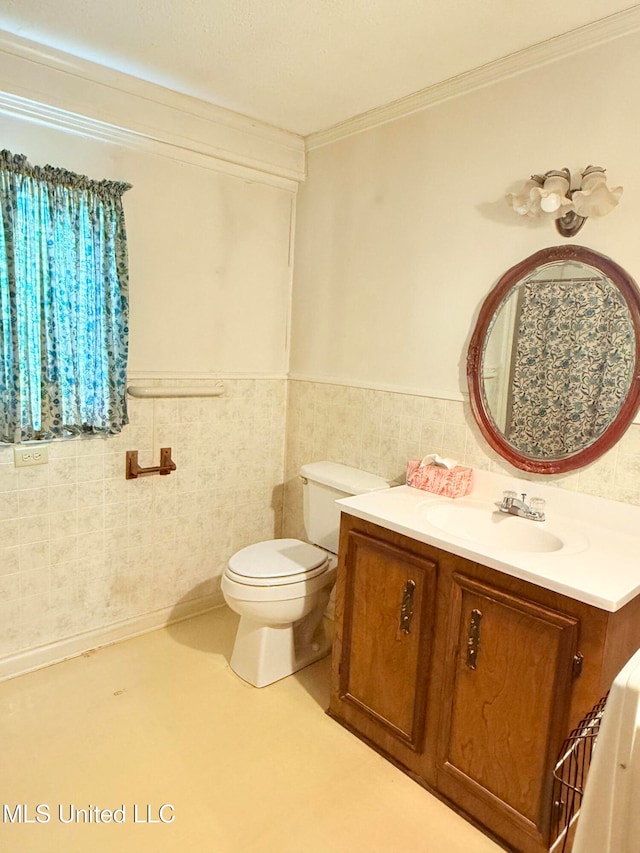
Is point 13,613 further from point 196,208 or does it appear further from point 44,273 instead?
point 196,208

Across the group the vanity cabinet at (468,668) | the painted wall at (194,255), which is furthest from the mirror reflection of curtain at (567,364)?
the painted wall at (194,255)

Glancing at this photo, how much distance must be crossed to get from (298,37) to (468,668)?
2.15m

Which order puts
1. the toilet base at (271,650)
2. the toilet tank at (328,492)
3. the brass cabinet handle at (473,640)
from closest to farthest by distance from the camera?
1. the brass cabinet handle at (473,640)
2. the toilet base at (271,650)
3. the toilet tank at (328,492)

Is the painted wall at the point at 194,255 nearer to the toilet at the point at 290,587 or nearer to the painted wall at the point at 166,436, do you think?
the painted wall at the point at 166,436

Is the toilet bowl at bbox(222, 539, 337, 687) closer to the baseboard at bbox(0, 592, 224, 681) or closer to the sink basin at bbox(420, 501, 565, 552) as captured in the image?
the baseboard at bbox(0, 592, 224, 681)

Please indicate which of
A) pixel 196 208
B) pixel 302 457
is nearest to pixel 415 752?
pixel 302 457

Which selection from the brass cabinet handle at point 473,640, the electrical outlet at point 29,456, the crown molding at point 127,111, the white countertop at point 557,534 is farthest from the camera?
the electrical outlet at point 29,456

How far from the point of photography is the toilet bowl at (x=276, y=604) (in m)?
2.17

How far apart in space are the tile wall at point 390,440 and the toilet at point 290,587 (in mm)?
149

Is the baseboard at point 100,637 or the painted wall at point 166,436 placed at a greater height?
the painted wall at point 166,436

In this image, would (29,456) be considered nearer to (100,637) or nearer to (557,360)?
(100,637)

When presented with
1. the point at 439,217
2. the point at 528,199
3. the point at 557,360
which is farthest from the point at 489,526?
the point at 439,217

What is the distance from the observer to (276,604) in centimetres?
217

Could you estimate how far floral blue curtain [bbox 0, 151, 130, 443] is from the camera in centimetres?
204
